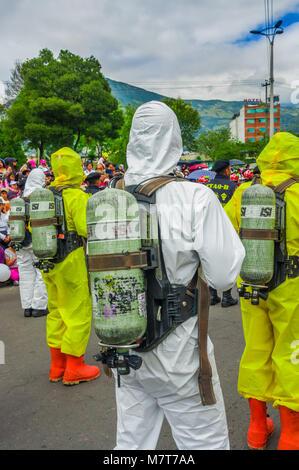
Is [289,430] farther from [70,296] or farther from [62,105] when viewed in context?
[62,105]

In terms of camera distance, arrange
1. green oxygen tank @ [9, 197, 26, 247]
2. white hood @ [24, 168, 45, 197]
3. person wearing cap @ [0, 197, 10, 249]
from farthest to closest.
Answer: person wearing cap @ [0, 197, 10, 249] < green oxygen tank @ [9, 197, 26, 247] < white hood @ [24, 168, 45, 197]

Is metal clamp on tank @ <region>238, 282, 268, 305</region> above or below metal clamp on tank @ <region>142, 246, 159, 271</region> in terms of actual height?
below

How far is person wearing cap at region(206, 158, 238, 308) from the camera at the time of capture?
21.3 ft

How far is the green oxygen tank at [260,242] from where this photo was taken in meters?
2.70

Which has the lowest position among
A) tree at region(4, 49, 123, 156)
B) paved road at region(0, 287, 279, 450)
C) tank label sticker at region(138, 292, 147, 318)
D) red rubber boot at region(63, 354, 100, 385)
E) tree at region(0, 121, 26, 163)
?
paved road at region(0, 287, 279, 450)

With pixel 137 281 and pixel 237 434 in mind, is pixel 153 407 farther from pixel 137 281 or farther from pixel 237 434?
pixel 237 434

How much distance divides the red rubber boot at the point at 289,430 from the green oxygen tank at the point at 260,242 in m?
0.83

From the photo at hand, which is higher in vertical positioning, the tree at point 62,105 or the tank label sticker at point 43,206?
the tree at point 62,105

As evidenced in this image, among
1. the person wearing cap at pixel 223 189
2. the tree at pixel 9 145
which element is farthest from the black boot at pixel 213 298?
the tree at pixel 9 145

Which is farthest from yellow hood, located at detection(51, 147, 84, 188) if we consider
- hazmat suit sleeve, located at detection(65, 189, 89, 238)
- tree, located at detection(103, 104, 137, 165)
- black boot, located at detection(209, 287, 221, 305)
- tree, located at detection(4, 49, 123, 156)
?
tree, located at detection(103, 104, 137, 165)

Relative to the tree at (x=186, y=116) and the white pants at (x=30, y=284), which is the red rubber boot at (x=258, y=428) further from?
the tree at (x=186, y=116)

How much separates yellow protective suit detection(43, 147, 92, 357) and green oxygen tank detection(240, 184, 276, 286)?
1.72 meters

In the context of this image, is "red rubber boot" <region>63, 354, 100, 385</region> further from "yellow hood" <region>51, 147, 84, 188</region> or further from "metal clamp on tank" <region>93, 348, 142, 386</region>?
"metal clamp on tank" <region>93, 348, 142, 386</region>
